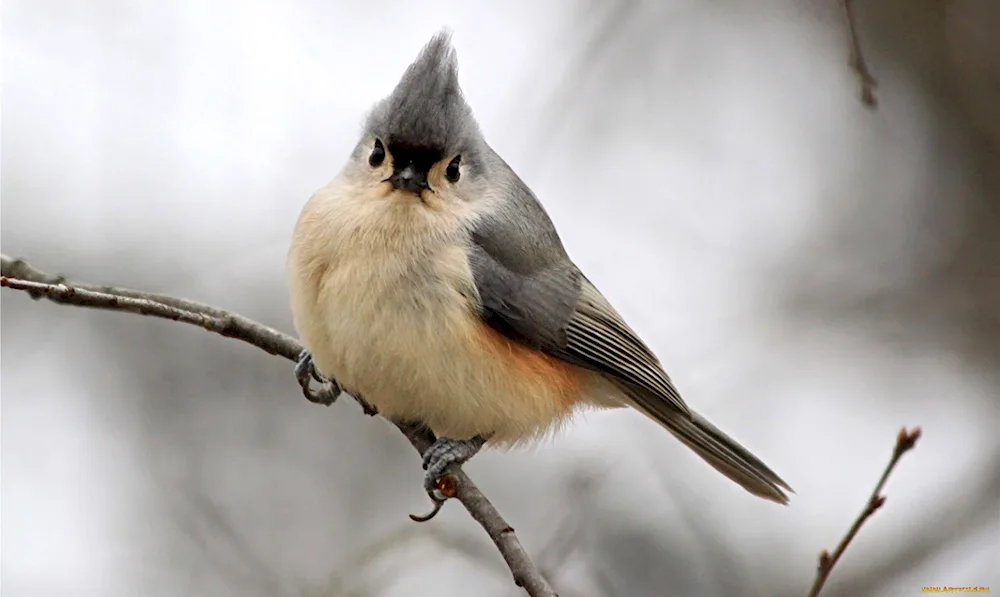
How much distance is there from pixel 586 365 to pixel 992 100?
304 centimetres

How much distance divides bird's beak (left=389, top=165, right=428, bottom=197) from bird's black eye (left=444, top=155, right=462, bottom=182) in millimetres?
101

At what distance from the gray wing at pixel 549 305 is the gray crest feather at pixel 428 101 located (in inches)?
12.5

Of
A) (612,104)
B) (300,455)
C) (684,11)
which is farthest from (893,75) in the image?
(300,455)

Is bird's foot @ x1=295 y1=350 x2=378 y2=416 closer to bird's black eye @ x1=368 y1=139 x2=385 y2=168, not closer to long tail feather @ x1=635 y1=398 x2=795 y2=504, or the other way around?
bird's black eye @ x1=368 y1=139 x2=385 y2=168

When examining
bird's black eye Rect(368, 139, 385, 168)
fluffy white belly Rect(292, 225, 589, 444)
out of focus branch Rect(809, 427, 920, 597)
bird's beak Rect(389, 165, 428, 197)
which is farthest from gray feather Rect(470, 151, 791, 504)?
out of focus branch Rect(809, 427, 920, 597)

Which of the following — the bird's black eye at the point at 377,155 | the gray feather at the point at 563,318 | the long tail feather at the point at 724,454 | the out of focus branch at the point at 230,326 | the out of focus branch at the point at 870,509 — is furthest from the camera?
the long tail feather at the point at 724,454

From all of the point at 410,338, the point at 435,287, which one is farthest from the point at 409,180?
→ the point at 410,338

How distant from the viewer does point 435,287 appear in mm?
2865

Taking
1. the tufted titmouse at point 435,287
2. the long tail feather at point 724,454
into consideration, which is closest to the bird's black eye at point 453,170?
the tufted titmouse at point 435,287

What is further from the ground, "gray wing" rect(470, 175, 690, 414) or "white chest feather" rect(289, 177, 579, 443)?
"gray wing" rect(470, 175, 690, 414)

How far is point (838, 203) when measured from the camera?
559 centimetres

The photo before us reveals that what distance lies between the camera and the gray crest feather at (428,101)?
2.87m

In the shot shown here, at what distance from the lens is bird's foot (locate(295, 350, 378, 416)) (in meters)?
3.12

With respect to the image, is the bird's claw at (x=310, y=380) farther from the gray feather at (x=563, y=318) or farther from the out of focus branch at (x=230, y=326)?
the gray feather at (x=563, y=318)
